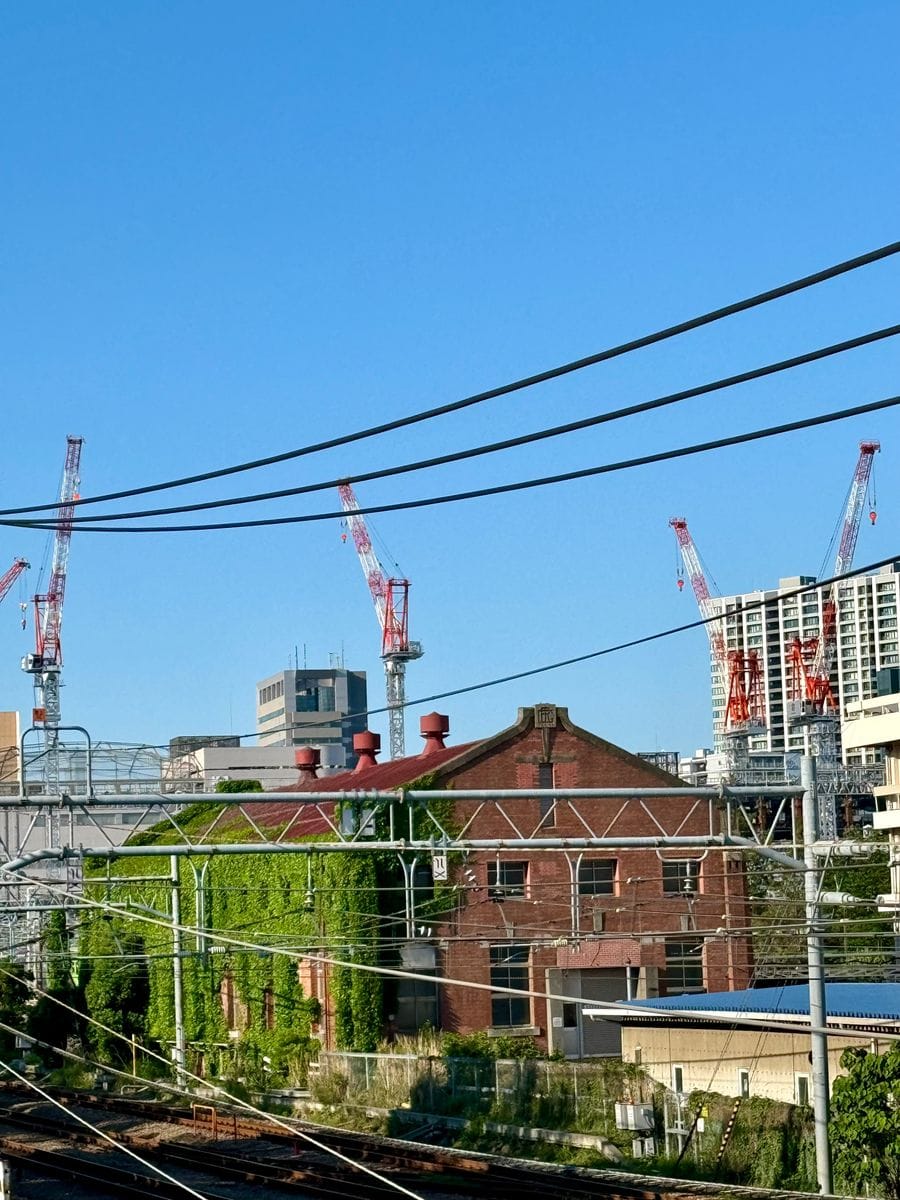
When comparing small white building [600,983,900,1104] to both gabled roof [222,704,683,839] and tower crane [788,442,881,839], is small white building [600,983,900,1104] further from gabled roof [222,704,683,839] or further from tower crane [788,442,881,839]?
tower crane [788,442,881,839]

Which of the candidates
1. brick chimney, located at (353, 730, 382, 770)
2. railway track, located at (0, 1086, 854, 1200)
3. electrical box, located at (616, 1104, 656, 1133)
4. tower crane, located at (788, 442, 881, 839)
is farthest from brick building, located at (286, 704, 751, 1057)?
tower crane, located at (788, 442, 881, 839)

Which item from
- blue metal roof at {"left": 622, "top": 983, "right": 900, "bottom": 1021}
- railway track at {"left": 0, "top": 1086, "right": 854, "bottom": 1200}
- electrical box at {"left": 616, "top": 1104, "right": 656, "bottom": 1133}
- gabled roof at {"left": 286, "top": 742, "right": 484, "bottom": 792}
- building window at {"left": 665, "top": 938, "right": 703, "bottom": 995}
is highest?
gabled roof at {"left": 286, "top": 742, "right": 484, "bottom": 792}

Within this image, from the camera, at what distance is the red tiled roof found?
46.2m

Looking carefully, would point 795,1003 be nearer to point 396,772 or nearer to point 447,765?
point 447,765

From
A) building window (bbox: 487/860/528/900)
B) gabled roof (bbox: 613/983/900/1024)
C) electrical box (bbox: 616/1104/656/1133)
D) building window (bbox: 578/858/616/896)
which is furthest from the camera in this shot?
building window (bbox: 578/858/616/896)

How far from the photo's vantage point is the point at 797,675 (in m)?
158

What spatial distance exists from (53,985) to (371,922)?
19290mm

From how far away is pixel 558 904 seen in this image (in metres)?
45.2

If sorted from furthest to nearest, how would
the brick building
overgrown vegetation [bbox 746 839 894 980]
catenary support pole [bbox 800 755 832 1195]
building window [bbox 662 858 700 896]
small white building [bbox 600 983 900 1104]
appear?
overgrown vegetation [bbox 746 839 894 980], building window [bbox 662 858 700 896], the brick building, small white building [bbox 600 983 900 1104], catenary support pole [bbox 800 755 832 1195]

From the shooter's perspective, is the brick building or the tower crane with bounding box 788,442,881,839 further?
the tower crane with bounding box 788,442,881,839

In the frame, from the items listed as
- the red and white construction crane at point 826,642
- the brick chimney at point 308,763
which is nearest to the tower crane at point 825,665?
the red and white construction crane at point 826,642

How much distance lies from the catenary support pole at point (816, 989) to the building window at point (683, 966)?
71.2 feet

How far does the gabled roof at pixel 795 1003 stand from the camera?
91.7ft

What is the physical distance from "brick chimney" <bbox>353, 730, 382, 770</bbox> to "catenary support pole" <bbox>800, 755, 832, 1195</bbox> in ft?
101
